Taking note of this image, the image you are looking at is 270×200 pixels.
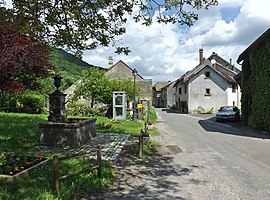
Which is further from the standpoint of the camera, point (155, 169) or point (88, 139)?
point (88, 139)

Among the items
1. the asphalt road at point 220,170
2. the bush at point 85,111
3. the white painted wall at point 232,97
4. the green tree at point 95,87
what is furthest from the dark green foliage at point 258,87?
the white painted wall at point 232,97

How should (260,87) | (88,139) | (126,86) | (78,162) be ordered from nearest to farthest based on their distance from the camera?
(78,162) → (88,139) → (260,87) → (126,86)

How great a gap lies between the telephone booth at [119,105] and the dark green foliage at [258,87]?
9.70 m

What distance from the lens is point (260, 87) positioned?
17250 mm

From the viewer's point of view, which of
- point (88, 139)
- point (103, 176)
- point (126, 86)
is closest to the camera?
point (103, 176)

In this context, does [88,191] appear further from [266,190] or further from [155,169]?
[266,190]

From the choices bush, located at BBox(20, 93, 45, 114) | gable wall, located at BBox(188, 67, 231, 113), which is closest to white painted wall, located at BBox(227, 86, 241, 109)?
gable wall, located at BBox(188, 67, 231, 113)

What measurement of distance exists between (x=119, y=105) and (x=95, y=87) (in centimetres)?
377

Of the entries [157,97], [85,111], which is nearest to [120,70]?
[85,111]

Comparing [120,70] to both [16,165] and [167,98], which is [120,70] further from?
[16,165]

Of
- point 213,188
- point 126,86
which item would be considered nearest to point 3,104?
point 126,86

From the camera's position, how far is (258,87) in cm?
1764

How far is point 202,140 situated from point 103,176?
7468mm

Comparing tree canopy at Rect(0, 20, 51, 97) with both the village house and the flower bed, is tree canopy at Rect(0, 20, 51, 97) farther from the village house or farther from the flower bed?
the village house
